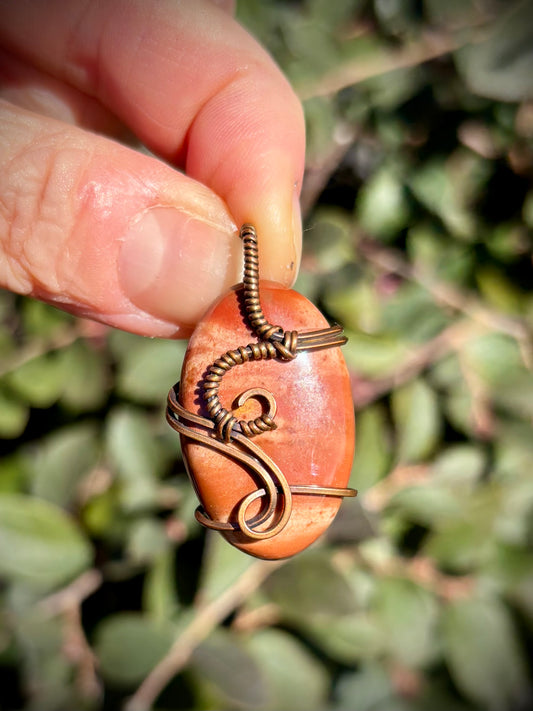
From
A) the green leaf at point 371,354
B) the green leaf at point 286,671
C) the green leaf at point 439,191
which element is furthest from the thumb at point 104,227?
the green leaf at point 286,671

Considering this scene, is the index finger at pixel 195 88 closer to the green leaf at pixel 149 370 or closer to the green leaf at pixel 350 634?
the green leaf at pixel 149 370

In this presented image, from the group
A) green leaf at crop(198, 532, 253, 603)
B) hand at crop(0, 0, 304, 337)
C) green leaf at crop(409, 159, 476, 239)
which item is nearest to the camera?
hand at crop(0, 0, 304, 337)

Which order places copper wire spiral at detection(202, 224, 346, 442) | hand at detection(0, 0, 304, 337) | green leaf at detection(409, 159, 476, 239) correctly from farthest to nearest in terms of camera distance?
green leaf at detection(409, 159, 476, 239) < hand at detection(0, 0, 304, 337) < copper wire spiral at detection(202, 224, 346, 442)

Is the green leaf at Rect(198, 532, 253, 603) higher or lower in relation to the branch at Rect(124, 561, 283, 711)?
higher

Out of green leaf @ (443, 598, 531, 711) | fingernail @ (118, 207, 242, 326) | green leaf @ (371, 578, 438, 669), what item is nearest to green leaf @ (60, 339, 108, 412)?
fingernail @ (118, 207, 242, 326)

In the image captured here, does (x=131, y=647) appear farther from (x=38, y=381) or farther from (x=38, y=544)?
(x=38, y=381)

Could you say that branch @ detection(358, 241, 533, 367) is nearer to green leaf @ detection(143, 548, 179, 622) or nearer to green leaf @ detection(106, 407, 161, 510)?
green leaf @ detection(106, 407, 161, 510)
